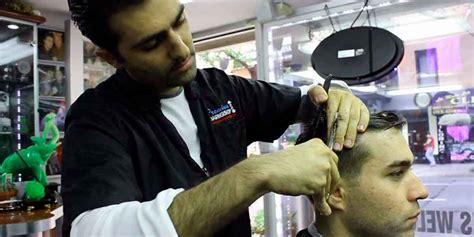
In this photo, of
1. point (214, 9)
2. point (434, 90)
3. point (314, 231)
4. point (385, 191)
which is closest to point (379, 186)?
point (385, 191)

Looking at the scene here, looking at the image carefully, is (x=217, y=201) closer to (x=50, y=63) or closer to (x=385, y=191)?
(x=385, y=191)

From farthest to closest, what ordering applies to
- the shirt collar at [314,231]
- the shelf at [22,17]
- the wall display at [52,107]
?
the wall display at [52,107] < the shelf at [22,17] < the shirt collar at [314,231]

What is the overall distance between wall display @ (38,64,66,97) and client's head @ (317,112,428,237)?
380 cm

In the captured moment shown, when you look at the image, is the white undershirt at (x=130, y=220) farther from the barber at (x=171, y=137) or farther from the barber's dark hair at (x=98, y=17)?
the barber's dark hair at (x=98, y=17)

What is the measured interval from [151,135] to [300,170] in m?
0.53

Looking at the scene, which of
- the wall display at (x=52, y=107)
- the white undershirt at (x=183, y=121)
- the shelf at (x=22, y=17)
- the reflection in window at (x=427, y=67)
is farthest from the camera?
the wall display at (x=52, y=107)

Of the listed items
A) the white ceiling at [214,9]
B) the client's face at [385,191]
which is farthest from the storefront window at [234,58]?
the client's face at [385,191]

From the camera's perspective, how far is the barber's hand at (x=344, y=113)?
1126 mm

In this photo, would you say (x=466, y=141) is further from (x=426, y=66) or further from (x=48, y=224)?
(x=48, y=224)

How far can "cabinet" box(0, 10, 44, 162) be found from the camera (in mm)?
4121

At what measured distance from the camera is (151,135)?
1190 millimetres

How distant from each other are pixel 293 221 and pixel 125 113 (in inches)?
103

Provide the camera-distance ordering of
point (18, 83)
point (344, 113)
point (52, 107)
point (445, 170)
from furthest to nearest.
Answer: point (52, 107), point (18, 83), point (445, 170), point (344, 113)

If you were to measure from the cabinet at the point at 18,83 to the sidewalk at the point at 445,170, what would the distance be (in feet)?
11.4
